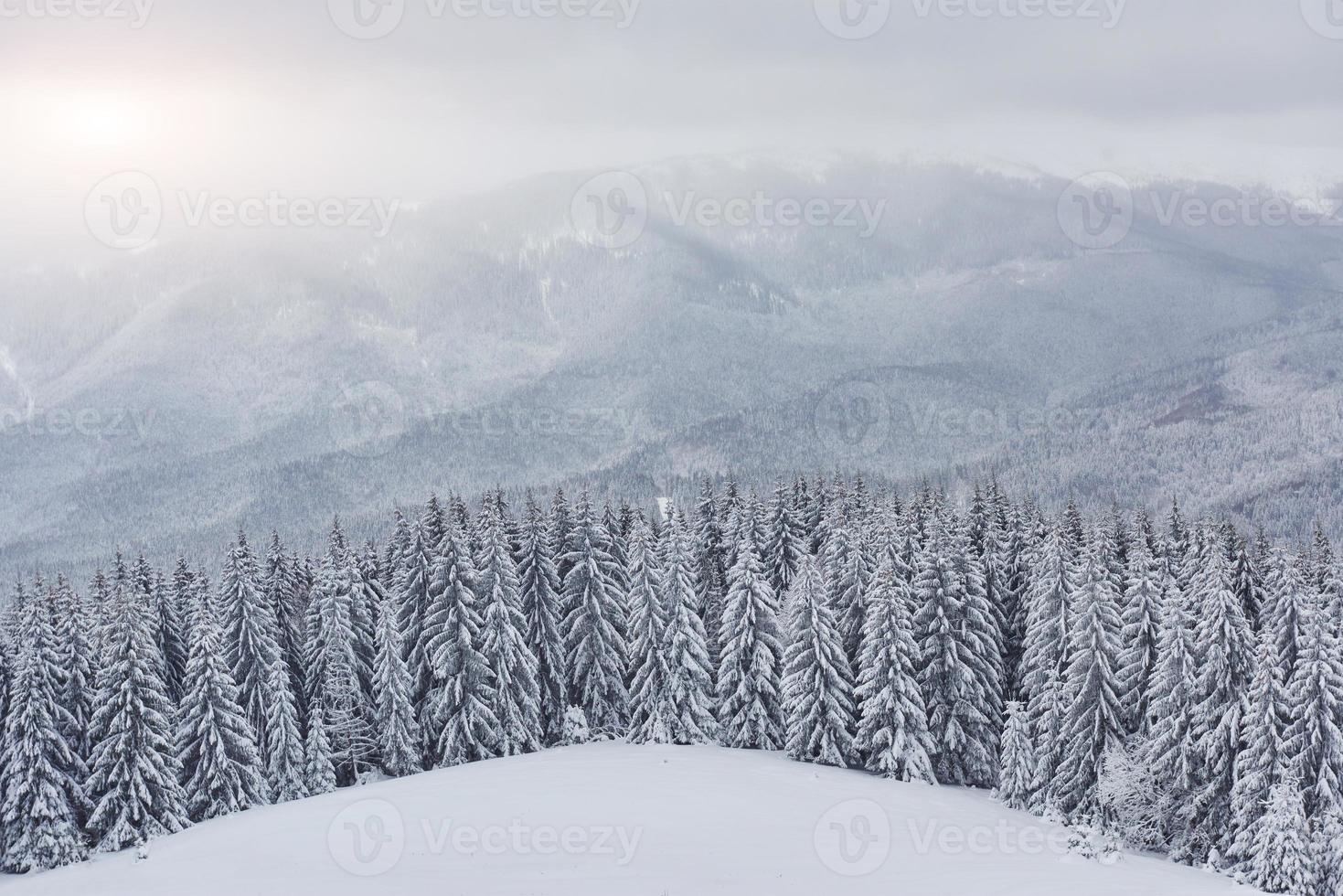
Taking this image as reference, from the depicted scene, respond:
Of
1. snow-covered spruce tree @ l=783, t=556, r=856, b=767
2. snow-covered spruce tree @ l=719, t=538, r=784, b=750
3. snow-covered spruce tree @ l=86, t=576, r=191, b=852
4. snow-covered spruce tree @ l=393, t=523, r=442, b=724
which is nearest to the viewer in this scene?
snow-covered spruce tree @ l=86, t=576, r=191, b=852

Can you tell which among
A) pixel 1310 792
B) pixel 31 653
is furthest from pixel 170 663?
pixel 1310 792

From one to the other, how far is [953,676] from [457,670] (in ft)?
85.8

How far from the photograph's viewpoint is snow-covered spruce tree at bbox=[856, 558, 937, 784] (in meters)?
54.8

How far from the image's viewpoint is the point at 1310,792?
43125 mm

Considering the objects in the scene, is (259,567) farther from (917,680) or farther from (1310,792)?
(1310,792)

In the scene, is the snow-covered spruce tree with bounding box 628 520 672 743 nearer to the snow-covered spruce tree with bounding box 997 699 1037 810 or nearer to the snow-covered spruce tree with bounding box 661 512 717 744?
the snow-covered spruce tree with bounding box 661 512 717 744

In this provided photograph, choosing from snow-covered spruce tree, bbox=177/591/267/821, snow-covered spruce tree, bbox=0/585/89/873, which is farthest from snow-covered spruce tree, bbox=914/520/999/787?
snow-covered spruce tree, bbox=0/585/89/873

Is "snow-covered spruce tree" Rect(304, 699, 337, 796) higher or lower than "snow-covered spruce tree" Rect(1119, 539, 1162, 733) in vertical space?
lower

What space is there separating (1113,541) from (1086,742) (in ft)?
59.6

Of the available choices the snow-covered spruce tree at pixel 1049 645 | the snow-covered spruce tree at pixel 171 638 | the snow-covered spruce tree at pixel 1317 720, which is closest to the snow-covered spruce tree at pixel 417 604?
the snow-covered spruce tree at pixel 171 638

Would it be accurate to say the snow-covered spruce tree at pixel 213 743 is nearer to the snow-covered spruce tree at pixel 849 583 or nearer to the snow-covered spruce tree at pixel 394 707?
the snow-covered spruce tree at pixel 394 707

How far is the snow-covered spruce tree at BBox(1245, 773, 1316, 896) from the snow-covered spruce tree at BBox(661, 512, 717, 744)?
27255mm

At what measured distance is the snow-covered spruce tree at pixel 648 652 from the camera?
59.3 metres

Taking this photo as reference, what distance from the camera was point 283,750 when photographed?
189 ft
